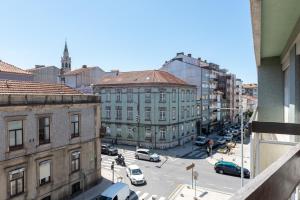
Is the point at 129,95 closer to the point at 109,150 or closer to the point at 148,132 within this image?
the point at 148,132

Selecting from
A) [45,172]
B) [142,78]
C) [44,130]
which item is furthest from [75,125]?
[142,78]

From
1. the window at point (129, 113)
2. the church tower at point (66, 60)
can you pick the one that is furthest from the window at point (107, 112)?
the church tower at point (66, 60)

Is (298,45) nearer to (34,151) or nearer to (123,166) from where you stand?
(34,151)

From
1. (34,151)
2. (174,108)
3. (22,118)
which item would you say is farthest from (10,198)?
(174,108)

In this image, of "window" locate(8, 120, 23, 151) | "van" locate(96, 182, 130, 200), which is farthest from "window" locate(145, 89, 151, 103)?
"window" locate(8, 120, 23, 151)

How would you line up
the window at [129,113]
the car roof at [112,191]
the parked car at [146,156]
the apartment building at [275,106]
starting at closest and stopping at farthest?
1. the apartment building at [275,106]
2. the car roof at [112,191]
3. the parked car at [146,156]
4. the window at [129,113]

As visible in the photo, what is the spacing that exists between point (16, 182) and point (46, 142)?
3.15 meters

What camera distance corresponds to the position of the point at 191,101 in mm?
45312

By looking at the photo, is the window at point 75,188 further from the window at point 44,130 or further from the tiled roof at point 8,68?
the tiled roof at point 8,68

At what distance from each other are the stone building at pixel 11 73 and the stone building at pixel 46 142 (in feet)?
16.6

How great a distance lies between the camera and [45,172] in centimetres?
1816

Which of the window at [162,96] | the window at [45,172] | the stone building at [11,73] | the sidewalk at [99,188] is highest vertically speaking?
the stone building at [11,73]

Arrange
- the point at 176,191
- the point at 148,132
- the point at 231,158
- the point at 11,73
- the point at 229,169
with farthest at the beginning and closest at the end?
the point at 148,132 < the point at 231,158 < the point at 229,169 < the point at 11,73 < the point at 176,191

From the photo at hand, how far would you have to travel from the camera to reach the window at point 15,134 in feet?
51.5
